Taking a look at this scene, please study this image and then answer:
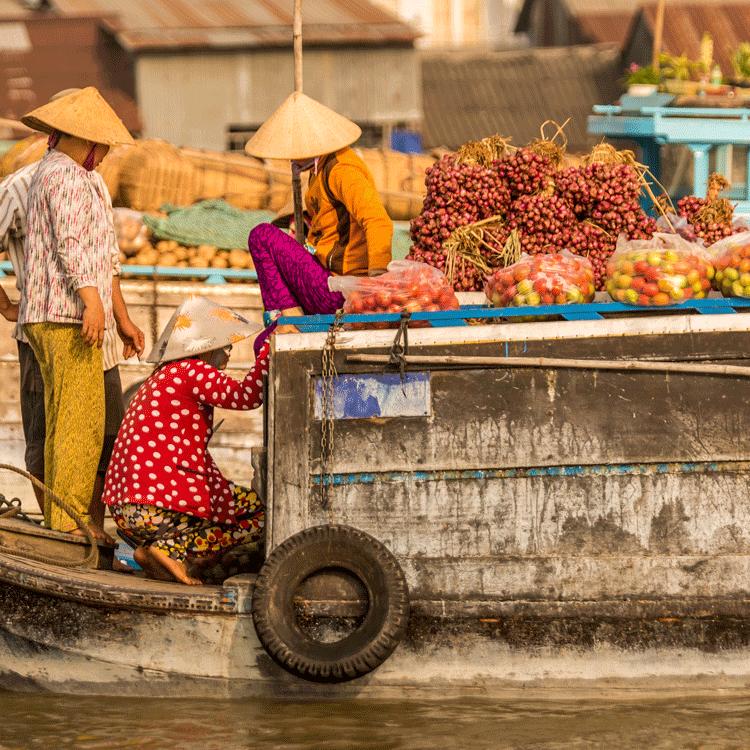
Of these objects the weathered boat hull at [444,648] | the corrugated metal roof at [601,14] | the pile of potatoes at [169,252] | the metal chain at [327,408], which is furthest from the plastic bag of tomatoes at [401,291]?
the corrugated metal roof at [601,14]

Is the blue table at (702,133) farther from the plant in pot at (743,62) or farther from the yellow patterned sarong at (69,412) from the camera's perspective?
the yellow patterned sarong at (69,412)

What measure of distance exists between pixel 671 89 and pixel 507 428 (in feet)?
14.9

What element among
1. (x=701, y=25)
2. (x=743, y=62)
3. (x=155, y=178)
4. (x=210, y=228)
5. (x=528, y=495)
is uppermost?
(x=701, y=25)

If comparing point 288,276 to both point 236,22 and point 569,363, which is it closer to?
point 569,363

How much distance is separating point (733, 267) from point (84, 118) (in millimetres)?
2312

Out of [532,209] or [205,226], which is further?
[205,226]

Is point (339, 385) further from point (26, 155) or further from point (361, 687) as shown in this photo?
point (26, 155)

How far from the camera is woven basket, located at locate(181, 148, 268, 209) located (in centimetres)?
935

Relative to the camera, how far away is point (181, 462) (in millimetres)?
4715

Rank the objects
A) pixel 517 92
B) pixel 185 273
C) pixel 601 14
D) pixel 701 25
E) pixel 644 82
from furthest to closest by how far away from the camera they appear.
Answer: pixel 601 14
pixel 517 92
pixel 701 25
pixel 644 82
pixel 185 273

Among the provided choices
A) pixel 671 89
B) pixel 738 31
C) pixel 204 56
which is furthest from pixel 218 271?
pixel 738 31

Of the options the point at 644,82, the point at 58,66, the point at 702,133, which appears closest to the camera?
the point at 702,133

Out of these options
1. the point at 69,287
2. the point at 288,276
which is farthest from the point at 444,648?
the point at 69,287

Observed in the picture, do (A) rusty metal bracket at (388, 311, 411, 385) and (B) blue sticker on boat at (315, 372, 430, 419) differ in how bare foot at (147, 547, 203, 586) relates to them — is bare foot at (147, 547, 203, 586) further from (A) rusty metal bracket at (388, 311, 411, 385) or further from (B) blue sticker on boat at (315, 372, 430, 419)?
(A) rusty metal bracket at (388, 311, 411, 385)
